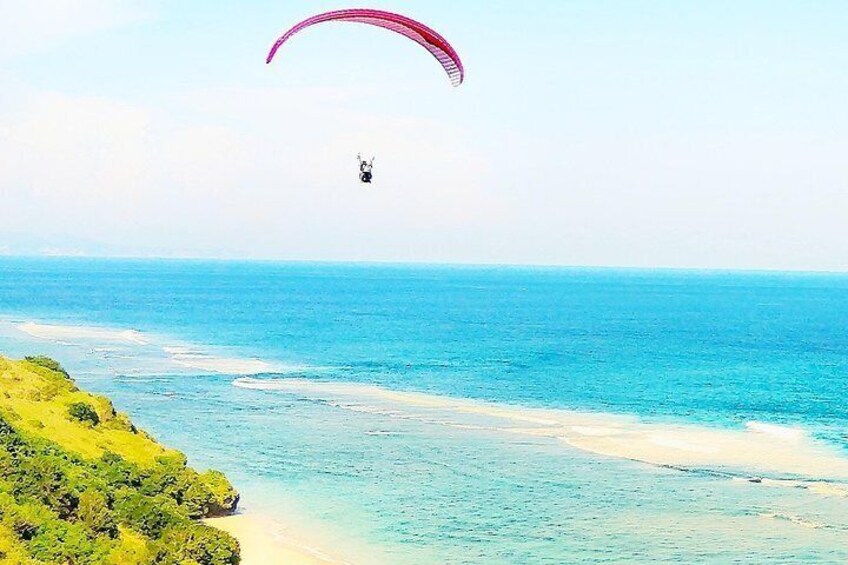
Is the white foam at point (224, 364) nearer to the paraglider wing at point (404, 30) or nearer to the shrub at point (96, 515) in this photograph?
the shrub at point (96, 515)

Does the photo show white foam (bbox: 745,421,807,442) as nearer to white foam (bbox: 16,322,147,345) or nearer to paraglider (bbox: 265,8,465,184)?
paraglider (bbox: 265,8,465,184)

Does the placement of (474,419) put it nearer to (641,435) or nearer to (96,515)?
(641,435)

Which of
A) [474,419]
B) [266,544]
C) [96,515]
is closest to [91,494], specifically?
[96,515]

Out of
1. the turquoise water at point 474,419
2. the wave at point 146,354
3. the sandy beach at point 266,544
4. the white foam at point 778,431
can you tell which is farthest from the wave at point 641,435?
the sandy beach at point 266,544

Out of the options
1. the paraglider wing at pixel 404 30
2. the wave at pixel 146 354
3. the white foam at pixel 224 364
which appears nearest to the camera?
the paraglider wing at pixel 404 30

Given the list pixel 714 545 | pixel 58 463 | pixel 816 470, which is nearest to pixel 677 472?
pixel 816 470

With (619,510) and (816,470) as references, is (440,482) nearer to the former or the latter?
(619,510)
